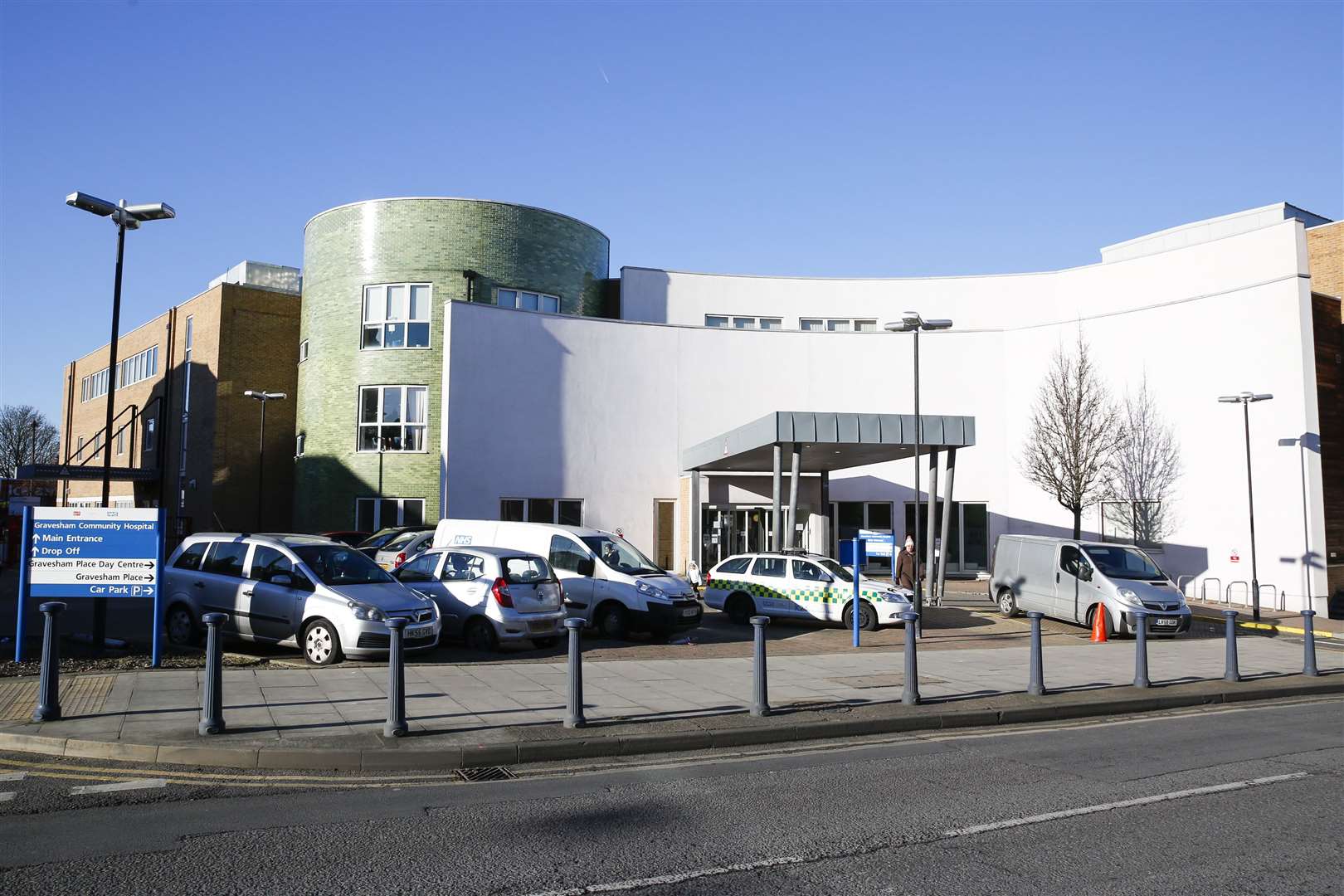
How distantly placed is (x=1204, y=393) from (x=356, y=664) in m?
25.9

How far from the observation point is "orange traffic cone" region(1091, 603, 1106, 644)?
18.7 meters

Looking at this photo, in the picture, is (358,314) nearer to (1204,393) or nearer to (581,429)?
(581,429)

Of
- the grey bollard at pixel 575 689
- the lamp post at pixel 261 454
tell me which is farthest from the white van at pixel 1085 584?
the lamp post at pixel 261 454

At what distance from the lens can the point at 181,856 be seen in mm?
→ 5625

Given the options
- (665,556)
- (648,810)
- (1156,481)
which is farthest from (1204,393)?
(648,810)

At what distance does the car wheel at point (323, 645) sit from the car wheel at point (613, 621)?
5.28 meters

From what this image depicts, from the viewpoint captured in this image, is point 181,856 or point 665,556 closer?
point 181,856

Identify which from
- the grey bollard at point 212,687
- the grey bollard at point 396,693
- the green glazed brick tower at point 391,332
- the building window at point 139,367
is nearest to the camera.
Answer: the grey bollard at point 212,687

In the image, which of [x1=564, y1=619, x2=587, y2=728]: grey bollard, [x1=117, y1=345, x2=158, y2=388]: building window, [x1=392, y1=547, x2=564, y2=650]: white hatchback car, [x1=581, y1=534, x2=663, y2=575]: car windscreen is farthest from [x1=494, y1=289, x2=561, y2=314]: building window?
[x1=564, y1=619, x2=587, y2=728]: grey bollard

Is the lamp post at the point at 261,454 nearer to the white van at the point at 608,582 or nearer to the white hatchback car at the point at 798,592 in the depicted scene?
the white van at the point at 608,582

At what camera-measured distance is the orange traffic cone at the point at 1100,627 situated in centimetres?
1870

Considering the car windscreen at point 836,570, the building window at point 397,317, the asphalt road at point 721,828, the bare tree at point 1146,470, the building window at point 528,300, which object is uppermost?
the building window at point 528,300

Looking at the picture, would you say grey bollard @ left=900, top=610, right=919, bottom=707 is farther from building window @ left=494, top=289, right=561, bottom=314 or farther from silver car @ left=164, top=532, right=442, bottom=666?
building window @ left=494, top=289, right=561, bottom=314

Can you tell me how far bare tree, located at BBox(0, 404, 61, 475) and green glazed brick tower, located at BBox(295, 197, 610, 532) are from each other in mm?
60352
